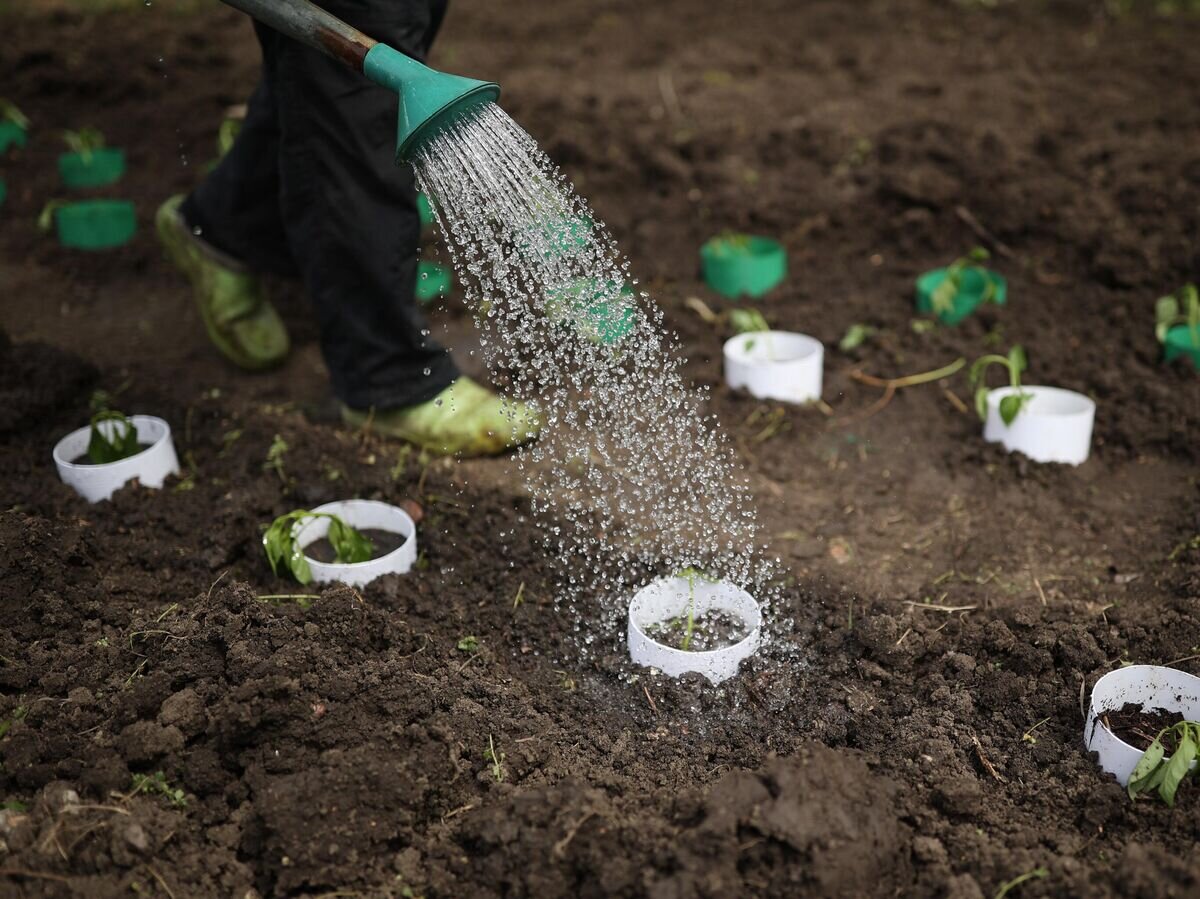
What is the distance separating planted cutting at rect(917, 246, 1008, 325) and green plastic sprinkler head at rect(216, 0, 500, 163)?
1953 mm

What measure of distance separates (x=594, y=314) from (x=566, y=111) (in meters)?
2.42

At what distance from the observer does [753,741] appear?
2.07 m

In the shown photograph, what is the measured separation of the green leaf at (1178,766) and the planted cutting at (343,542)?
60.2 inches

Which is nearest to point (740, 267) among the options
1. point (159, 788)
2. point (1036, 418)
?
point (1036, 418)

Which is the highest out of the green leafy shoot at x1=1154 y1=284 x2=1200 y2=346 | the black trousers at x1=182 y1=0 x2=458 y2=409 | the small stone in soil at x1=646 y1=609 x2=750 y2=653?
the black trousers at x1=182 y1=0 x2=458 y2=409

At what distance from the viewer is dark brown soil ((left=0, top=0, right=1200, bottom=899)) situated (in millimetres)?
1763

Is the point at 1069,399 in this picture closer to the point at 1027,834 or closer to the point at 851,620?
the point at 851,620

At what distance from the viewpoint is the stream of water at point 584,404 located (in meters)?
2.26

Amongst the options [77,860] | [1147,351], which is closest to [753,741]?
[77,860]

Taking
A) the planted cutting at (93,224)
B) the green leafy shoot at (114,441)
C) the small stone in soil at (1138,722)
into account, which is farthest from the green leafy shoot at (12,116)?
the small stone in soil at (1138,722)

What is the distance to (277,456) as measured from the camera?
2.87m

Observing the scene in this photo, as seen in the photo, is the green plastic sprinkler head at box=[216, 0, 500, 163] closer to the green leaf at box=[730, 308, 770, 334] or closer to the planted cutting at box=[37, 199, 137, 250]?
the green leaf at box=[730, 308, 770, 334]

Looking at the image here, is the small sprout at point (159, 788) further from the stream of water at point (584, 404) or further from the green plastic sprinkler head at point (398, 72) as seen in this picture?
the green plastic sprinkler head at point (398, 72)

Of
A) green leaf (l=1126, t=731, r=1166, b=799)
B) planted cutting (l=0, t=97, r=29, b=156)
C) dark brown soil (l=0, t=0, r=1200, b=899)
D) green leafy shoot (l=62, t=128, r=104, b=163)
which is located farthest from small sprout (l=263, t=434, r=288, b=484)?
planted cutting (l=0, t=97, r=29, b=156)
